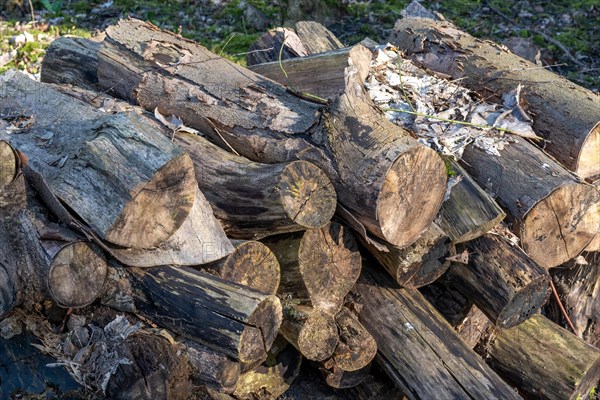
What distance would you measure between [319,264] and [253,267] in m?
0.39

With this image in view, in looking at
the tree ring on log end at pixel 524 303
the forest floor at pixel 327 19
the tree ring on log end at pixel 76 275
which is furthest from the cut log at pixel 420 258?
the forest floor at pixel 327 19

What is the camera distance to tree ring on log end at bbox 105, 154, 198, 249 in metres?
3.50

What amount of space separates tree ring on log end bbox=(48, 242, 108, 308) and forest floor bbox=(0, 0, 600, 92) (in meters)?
4.88

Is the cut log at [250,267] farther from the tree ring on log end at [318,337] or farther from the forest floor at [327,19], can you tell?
the forest floor at [327,19]

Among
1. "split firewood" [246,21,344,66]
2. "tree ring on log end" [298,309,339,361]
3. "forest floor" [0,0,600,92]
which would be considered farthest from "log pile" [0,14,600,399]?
"forest floor" [0,0,600,92]

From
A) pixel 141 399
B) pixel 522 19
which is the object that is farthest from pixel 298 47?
pixel 522 19

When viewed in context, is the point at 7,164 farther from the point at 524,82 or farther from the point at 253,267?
the point at 524,82

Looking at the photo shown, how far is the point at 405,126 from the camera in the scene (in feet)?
15.2

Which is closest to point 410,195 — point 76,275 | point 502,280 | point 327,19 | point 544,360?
point 502,280

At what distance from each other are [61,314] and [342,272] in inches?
62.0

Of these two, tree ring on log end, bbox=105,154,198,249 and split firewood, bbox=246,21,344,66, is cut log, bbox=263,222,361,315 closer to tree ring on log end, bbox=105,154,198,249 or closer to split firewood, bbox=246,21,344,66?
tree ring on log end, bbox=105,154,198,249

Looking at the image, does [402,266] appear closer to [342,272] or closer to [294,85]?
[342,272]

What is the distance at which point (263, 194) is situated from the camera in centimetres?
379

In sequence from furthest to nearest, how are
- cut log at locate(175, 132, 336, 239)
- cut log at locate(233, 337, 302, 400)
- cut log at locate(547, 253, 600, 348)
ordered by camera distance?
cut log at locate(547, 253, 600, 348) < cut log at locate(233, 337, 302, 400) < cut log at locate(175, 132, 336, 239)
